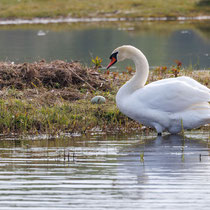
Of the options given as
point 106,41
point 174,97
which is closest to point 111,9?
point 106,41

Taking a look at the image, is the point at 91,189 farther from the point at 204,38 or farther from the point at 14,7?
the point at 14,7

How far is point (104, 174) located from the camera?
702cm

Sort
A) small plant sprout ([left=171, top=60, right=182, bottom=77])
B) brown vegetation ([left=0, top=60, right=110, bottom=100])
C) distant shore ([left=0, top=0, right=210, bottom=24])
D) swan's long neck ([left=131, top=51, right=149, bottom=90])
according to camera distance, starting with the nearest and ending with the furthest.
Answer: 1. swan's long neck ([left=131, top=51, right=149, bottom=90])
2. brown vegetation ([left=0, top=60, right=110, bottom=100])
3. small plant sprout ([left=171, top=60, right=182, bottom=77])
4. distant shore ([left=0, top=0, right=210, bottom=24])

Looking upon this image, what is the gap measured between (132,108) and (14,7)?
38.7 meters

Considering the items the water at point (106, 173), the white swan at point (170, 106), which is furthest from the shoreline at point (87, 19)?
the water at point (106, 173)

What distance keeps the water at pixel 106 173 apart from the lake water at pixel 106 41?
10922mm

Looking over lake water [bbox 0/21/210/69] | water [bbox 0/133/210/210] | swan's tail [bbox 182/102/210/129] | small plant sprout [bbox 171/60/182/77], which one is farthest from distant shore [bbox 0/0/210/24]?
water [bbox 0/133/210/210]

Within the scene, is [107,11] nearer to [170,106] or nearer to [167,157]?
[170,106]

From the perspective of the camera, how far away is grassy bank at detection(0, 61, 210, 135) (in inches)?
377

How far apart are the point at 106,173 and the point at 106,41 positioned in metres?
24.7

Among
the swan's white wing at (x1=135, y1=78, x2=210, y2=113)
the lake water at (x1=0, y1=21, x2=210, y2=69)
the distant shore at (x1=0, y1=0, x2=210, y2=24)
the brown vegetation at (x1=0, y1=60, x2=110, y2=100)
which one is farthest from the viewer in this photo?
the distant shore at (x1=0, y1=0, x2=210, y2=24)

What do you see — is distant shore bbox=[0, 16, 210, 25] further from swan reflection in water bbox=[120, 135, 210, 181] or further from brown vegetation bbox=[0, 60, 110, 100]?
swan reflection in water bbox=[120, 135, 210, 181]

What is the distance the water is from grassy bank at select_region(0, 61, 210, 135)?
0.54 m

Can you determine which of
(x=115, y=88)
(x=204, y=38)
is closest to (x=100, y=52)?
(x=204, y=38)
